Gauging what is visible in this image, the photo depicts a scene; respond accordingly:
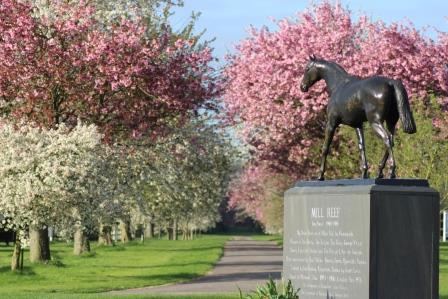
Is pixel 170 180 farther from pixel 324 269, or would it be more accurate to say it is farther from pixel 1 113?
pixel 324 269

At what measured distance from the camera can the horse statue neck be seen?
50.8 feet

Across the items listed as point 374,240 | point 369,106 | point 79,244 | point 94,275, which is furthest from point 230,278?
point 79,244

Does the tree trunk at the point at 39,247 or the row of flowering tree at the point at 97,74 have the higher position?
the row of flowering tree at the point at 97,74

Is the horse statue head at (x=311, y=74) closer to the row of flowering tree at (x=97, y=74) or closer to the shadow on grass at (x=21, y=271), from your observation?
the row of flowering tree at (x=97, y=74)

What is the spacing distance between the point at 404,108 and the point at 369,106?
507 millimetres

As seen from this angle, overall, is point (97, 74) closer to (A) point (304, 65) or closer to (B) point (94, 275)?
(B) point (94, 275)

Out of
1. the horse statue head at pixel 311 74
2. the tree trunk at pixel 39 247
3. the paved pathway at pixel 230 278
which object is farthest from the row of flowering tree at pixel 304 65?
the horse statue head at pixel 311 74

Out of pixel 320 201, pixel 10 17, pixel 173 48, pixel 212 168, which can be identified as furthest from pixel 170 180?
pixel 320 201

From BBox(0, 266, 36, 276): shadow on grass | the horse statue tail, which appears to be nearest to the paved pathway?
BBox(0, 266, 36, 276): shadow on grass

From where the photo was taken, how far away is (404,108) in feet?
46.1

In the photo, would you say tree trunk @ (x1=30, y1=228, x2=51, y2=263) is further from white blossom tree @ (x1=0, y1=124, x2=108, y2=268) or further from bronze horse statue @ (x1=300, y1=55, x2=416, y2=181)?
bronze horse statue @ (x1=300, y1=55, x2=416, y2=181)

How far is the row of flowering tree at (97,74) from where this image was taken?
3275cm

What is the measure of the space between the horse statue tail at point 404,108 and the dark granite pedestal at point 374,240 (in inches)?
26.9

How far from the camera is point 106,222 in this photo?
105ft
